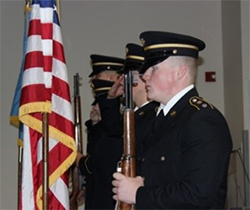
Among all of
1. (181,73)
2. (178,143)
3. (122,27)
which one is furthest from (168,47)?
(122,27)

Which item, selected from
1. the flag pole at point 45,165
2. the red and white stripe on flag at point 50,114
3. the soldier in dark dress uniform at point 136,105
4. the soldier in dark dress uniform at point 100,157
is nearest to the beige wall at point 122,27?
the soldier in dark dress uniform at point 100,157

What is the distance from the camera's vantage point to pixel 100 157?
297cm

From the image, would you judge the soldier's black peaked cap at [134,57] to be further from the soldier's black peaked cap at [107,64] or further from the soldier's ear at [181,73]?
the soldier's ear at [181,73]

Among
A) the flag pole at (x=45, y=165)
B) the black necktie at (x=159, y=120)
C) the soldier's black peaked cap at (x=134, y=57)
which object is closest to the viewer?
the black necktie at (x=159, y=120)

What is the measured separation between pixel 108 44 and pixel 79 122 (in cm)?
85

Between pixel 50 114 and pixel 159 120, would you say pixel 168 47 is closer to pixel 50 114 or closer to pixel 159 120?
pixel 159 120

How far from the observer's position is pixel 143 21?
463 cm

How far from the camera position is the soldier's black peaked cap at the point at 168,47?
1.95 metres

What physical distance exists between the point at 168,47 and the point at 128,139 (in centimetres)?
38

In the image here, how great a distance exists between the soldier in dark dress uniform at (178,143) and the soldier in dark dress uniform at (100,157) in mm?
937

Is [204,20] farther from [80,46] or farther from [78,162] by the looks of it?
[78,162]

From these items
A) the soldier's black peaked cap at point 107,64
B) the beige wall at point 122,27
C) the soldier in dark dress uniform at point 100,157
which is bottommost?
the soldier in dark dress uniform at point 100,157

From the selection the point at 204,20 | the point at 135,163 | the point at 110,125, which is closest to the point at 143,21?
the point at 204,20

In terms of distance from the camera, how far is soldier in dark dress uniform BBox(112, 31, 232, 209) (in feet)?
5.66
